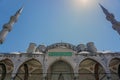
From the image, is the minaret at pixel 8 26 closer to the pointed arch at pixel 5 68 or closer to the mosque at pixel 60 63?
the mosque at pixel 60 63

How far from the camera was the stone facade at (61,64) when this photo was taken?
2233cm

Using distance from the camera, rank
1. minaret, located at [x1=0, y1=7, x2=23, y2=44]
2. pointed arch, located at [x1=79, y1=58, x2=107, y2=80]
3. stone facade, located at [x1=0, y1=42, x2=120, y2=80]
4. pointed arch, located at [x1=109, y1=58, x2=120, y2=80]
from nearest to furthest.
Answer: stone facade, located at [x1=0, y1=42, x2=120, y2=80] → pointed arch, located at [x1=109, y1=58, x2=120, y2=80] → minaret, located at [x1=0, y1=7, x2=23, y2=44] → pointed arch, located at [x1=79, y1=58, x2=107, y2=80]

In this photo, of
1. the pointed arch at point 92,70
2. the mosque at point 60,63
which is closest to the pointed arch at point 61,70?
the mosque at point 60,63

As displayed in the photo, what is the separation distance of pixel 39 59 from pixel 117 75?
11.9 m

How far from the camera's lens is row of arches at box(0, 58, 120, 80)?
24.5m

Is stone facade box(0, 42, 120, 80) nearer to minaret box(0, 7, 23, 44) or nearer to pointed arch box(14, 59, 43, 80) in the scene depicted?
pointed arch box(14, 59, 43, 80)

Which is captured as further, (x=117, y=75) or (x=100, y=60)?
(x=117, y=75)

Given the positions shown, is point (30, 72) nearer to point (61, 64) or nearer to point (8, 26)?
point (61, 64)

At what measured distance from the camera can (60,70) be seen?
25234 millimetres

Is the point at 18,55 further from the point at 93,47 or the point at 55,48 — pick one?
the point at 93,47

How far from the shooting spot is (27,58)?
23078 millimetres

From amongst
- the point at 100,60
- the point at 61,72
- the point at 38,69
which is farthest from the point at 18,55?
the point at 100,60

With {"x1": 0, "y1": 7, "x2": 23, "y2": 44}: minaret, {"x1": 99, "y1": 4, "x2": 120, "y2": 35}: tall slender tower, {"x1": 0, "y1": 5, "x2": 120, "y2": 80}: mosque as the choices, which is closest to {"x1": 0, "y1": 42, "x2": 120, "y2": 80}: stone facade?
{"x1": 0, "y1": 5, "x2": 120, "y2": 80}: mosque

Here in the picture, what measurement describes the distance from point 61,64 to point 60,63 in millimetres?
235
